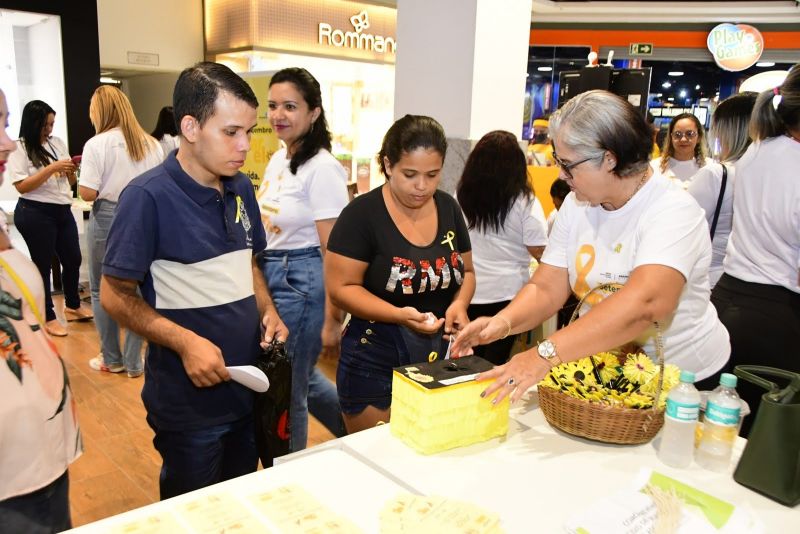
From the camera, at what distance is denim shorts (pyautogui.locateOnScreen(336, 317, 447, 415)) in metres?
2.11

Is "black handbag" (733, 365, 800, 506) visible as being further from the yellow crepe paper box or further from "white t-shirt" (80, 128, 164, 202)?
"white t-shirt" (80, 128, 164, 202)

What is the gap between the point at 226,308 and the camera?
5.76 feet

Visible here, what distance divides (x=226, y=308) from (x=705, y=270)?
1.38m

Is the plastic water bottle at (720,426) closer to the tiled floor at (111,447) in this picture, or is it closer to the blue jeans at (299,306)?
the blue jeans at (299,306)

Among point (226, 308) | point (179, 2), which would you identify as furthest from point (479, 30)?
point (179, 2)

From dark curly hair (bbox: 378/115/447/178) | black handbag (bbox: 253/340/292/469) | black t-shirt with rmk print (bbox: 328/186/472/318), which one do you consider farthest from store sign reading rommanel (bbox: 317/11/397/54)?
black handbag (bbox: 253/340/292/469)

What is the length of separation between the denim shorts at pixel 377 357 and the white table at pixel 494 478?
0.52 metres

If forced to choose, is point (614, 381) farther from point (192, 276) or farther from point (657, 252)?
point (192, 276)

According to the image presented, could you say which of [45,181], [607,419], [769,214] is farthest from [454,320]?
[45,181]

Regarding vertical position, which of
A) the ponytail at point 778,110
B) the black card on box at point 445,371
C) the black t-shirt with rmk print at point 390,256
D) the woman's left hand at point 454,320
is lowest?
the woman's left hand at point 454,320

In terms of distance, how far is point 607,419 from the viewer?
1493 millimetres

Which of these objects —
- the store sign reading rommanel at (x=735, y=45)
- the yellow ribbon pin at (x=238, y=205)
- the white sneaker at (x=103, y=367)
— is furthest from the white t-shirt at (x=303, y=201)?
the store sign reading rommanel at (x=735, y=45)

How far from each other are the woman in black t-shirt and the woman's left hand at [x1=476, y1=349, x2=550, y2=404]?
1.78 ft

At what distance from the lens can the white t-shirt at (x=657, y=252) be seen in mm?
1583
